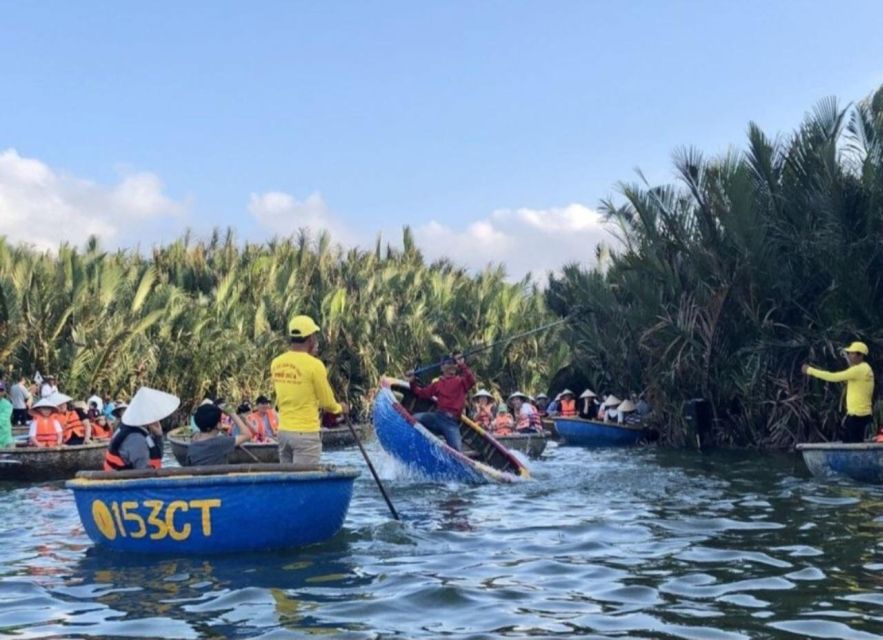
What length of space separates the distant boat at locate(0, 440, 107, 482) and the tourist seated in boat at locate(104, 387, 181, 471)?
6417 mm

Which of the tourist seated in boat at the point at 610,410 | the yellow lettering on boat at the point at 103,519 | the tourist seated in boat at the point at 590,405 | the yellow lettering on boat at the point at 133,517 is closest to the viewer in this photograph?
the yellow lettering on boat at the point at 133,517

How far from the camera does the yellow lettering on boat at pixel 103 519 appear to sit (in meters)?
9.38

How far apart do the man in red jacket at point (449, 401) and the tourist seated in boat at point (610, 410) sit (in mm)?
9780

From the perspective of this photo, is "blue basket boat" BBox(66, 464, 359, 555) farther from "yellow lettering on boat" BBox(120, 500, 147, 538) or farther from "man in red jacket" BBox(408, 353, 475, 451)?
"man in red jacket" BBox(408, 353, 475, 451)

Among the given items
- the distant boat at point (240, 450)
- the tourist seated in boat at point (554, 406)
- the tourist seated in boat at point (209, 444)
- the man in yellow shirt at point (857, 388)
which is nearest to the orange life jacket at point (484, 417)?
the distant boat at point (240, 450)

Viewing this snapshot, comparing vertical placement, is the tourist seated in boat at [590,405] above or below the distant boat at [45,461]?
above

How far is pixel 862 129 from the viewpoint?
18.9 metres

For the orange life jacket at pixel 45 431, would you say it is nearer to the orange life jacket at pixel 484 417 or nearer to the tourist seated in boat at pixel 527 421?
the tourist seated in boat at pixel 527 421

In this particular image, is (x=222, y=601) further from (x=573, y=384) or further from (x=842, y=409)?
(x=573, y=384)

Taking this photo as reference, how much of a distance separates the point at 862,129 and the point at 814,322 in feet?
11.1

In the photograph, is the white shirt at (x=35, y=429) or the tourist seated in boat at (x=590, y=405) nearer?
the white shirt at (x=35, y=429)

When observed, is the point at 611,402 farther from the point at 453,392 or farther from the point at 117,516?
the point at 117,516

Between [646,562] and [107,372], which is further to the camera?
[107,372]

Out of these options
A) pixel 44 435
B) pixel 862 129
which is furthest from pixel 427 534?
pixel 862 129
